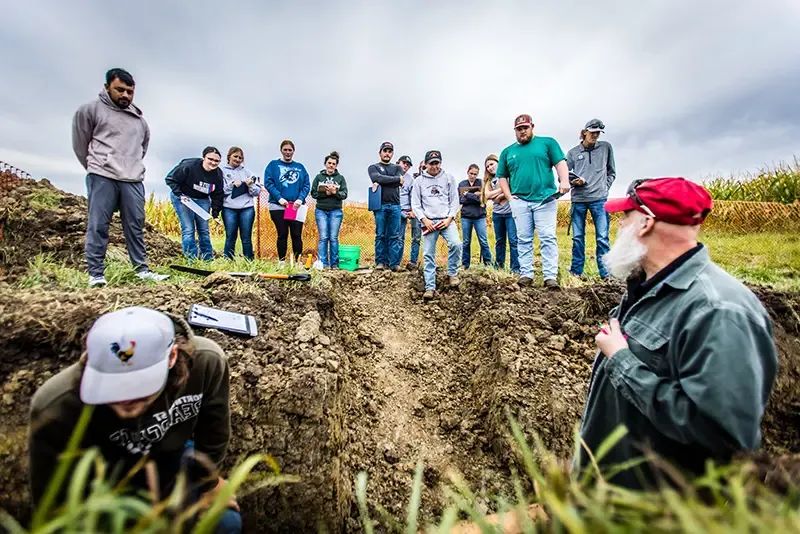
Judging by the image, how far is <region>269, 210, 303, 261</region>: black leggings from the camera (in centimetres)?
634

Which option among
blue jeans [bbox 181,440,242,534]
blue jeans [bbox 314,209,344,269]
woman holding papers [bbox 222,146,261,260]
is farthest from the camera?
blue jeans [bbox 314,209,344,269]

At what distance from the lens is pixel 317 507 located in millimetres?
2557

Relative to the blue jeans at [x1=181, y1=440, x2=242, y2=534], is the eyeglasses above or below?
above

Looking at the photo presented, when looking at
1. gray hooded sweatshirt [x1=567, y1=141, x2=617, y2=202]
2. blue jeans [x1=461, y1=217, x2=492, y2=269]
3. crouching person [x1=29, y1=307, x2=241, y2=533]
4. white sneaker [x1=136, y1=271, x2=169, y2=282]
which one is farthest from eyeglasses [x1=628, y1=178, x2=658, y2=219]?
blue jeans [x1=461, y1=217, x2=492, y2=269]

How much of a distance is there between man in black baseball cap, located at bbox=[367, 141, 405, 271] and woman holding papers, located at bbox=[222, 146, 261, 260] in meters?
1.89

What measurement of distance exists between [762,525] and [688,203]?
1240 mm

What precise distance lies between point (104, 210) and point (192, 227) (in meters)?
2.13

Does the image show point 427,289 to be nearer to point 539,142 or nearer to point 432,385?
point 432,385

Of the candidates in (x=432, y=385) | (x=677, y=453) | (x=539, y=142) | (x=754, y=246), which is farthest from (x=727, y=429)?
(x=754, y=246)

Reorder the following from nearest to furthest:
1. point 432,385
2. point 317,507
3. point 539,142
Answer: point 317,507 → point 432,385 → point 539,142

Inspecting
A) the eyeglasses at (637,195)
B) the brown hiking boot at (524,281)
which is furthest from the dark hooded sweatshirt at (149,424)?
the brown hiking boot at (524,281)

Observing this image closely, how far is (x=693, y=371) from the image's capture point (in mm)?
1298

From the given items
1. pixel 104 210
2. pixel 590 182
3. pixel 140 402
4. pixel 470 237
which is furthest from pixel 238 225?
pixel 590 182

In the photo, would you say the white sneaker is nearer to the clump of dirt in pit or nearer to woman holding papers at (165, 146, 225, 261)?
the clump of dirt in pit
